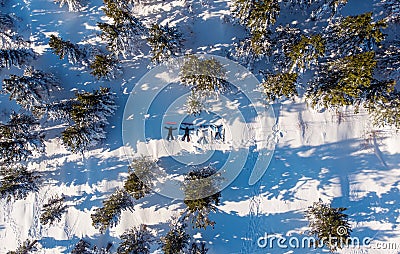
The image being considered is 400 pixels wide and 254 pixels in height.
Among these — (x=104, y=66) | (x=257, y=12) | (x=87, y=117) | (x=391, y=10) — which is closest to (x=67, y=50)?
(x=104, y=66)

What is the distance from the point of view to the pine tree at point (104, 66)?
42.3 feet

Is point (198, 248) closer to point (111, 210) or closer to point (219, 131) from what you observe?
point (111, 210)

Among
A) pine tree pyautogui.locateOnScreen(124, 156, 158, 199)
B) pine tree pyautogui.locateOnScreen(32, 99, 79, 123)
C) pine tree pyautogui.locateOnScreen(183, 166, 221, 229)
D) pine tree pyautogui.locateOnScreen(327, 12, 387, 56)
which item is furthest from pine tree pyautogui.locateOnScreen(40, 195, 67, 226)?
pine tree pyautogui.locateOnScreen(327, 12, 387, 56)

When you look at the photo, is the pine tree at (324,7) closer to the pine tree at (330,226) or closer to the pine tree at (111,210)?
the pine tree at (330,226)

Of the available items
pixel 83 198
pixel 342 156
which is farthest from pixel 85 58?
pixel 342 156

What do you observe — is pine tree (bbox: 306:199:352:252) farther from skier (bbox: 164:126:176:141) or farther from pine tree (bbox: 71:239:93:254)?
pine tree (bbox: 71:239:93:254)

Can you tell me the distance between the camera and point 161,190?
1417cm

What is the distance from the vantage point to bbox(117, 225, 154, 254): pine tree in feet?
42.5

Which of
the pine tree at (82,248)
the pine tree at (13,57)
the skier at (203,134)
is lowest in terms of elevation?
the pine tree at (82,248)

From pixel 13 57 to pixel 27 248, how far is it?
31.8ft

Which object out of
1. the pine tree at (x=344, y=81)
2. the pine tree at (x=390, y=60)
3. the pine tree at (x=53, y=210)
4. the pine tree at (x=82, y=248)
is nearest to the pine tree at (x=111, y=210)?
the pine tree at (x=82, y=248)

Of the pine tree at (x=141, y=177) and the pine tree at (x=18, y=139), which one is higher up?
the pine tree at (x=18, y=139)

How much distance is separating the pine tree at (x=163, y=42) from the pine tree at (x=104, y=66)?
6.44 feet

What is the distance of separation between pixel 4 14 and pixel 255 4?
12.9 m
